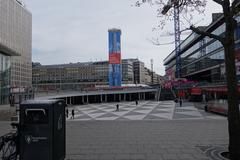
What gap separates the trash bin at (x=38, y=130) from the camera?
6.34 m

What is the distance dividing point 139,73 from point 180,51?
8466 cm

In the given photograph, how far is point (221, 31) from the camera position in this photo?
57.1 metres

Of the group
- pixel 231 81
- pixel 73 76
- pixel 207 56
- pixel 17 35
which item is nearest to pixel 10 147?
pixel 231 81

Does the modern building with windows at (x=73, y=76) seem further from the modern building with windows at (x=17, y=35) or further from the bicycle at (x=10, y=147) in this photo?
the bicycle at (x=10, y=147)

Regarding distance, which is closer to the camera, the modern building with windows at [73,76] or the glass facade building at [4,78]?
the glass facade building at [4,78]

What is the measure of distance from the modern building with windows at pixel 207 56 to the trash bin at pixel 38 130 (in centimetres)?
3483

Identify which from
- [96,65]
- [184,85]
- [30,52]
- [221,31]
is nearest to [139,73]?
[96,65]

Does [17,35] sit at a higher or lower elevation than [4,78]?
higher

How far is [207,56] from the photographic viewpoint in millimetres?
68375

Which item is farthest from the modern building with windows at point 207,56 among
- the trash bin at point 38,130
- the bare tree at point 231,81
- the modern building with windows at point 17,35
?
the modern building with windows at point 17,35

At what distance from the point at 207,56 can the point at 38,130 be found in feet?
219

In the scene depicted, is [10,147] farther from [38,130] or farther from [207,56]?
[207,56]

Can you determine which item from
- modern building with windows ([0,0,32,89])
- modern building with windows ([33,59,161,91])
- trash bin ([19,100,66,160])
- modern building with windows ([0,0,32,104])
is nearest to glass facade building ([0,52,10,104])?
trash bin ([19,100,66,160])

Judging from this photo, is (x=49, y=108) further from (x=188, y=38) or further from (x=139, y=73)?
(x=139, y=73)
